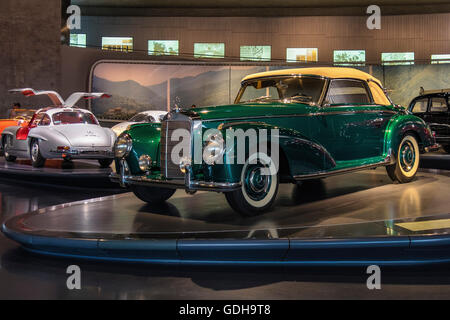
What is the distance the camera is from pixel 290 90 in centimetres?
660

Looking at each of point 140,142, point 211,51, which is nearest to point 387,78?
point 211,51

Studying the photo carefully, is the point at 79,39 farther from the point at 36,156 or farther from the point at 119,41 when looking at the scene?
the point at 36,156

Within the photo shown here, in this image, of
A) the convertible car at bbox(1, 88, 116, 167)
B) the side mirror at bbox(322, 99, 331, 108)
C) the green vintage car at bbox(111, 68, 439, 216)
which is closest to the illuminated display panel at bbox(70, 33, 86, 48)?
the convertible car at bbox(1, 88, 116, 167)

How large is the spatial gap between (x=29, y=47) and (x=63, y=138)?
43.3ft

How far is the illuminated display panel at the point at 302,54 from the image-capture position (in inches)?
1022

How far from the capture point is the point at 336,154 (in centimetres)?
646

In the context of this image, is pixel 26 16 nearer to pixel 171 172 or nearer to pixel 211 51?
pixel 211 51

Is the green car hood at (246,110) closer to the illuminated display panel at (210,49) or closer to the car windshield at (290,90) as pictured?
the car windshield at (290,90)

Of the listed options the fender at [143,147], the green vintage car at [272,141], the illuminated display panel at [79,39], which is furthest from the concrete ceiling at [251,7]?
the fender at [143,147]

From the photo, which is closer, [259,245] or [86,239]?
[259,245]

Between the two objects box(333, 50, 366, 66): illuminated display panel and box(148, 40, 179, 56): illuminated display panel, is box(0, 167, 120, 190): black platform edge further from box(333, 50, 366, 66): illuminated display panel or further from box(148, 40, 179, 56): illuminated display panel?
box(333, 50, 366, 66): illuminated display panel

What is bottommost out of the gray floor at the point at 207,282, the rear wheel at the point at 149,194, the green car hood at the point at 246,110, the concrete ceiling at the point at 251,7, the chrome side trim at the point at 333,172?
the gray floor at the point at 207,282

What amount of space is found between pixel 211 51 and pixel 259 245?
23078 millimetres

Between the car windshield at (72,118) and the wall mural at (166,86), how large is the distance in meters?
8.81
